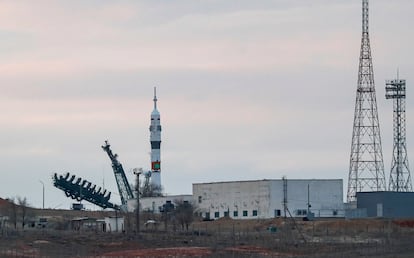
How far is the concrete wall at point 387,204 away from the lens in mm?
115812

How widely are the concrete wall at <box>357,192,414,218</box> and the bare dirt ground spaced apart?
9.60 m

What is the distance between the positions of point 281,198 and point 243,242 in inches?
1453

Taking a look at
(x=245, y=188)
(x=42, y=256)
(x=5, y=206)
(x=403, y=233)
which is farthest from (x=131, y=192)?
(x=42, y=256)

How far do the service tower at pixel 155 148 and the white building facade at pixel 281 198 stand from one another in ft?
94.0

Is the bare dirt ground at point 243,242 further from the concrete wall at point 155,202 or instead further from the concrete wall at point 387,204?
the concrete wall at point 155,202

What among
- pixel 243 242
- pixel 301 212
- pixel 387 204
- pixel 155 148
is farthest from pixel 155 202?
pixel 243 242

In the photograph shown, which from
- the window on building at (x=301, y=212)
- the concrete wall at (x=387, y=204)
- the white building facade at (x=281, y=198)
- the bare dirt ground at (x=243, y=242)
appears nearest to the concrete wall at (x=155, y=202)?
the white building facade at (x=281, y=198)

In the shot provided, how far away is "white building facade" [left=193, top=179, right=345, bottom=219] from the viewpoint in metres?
119

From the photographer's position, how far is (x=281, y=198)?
11906 cm

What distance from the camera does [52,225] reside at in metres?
119

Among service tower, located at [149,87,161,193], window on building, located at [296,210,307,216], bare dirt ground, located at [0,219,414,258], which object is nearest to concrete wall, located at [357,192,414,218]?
window on building, located at [296,210,307,216]

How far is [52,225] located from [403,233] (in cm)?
3933

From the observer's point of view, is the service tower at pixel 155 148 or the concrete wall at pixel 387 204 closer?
the concrete wall at pixel 387 204

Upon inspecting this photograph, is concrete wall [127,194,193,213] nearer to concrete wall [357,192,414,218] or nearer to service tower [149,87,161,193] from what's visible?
service tower [149,87,161,193]
